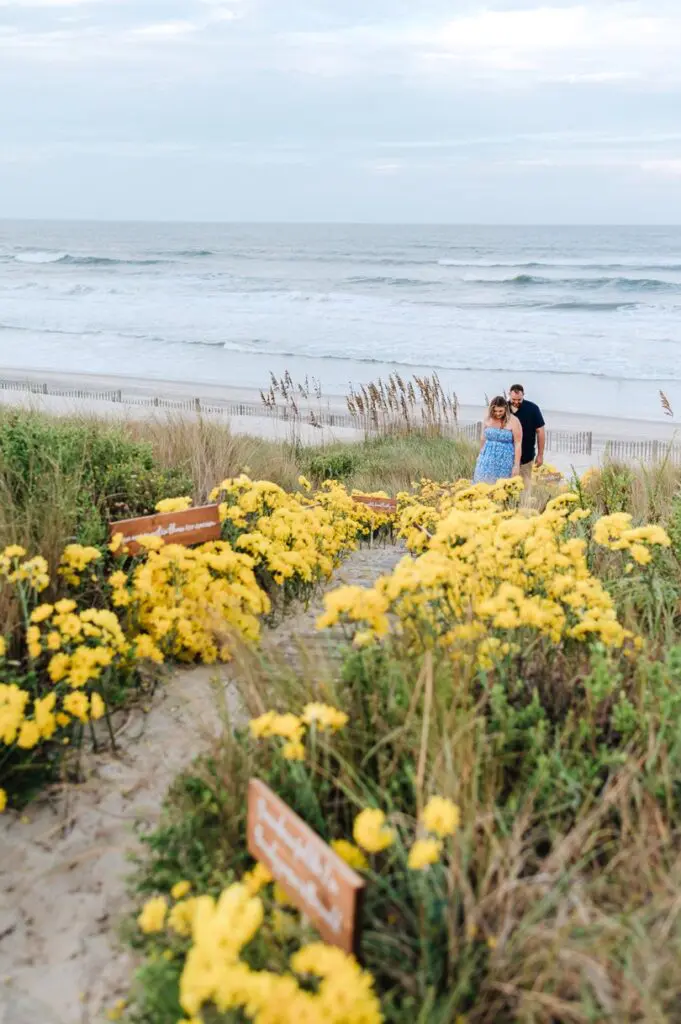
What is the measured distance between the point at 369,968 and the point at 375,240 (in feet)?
293

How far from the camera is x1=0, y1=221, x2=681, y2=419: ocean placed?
26531 millimetres

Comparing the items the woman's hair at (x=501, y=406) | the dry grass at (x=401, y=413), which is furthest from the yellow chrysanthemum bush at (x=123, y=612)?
the dry grass at (x=401, y=413)

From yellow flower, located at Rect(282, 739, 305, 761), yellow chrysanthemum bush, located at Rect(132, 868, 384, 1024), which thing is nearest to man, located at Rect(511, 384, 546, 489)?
yellow flower, located at Rect(282, 739, 305, 761)

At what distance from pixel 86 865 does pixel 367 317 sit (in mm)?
36251

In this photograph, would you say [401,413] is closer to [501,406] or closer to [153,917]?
[501,406]

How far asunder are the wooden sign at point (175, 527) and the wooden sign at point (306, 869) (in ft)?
7.39

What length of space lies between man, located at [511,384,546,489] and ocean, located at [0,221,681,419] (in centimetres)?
1138

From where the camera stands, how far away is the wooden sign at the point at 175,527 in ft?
15.2

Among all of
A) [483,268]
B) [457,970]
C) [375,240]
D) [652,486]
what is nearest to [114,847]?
[457,970]

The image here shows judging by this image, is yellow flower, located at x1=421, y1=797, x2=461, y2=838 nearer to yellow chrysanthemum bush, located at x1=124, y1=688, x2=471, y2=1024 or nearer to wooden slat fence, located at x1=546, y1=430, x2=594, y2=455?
yellow chrysanthemum bush, located at x1=124, y1=688, x2=471, y2=1024

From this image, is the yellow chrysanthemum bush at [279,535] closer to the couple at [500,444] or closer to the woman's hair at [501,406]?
the couple at [500,444]

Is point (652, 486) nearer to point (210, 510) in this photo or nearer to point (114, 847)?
point (210, 510)

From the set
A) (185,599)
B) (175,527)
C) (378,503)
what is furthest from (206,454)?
(185,599)

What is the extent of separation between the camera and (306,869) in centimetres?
232
